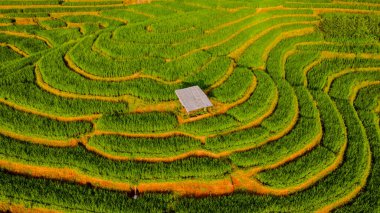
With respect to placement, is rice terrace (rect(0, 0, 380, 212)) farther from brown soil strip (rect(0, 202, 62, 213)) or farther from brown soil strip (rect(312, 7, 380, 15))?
brown soil strip (rect(312, 7, 380, 15))

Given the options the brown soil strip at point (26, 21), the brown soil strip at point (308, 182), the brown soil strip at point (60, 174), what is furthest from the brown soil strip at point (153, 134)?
the brown soil strip at point (26, 21)

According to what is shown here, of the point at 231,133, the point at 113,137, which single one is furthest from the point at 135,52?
the point at 231,133

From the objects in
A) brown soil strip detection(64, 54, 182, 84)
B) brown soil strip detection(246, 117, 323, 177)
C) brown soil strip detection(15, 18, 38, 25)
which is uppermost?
brown soil strip detection(15, 18, 38, 25)

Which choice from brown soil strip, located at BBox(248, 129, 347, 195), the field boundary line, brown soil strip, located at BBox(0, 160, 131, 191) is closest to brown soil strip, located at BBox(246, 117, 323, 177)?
brown soil strip, located at BBox(248, 129, 347, 195)

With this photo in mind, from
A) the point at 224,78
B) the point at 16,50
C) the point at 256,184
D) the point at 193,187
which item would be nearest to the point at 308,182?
the point at 256,184

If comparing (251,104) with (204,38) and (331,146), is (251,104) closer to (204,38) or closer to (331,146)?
(331,146)

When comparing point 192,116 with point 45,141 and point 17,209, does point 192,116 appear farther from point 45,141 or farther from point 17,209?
point 17,209

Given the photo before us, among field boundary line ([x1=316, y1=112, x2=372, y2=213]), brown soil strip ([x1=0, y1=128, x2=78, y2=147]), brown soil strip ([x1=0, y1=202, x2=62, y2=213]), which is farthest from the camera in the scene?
brown soil strip ([x1=0, y1=128, x2=78, y2=147])

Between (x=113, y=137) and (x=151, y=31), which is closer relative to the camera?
(x=113, y=137)
